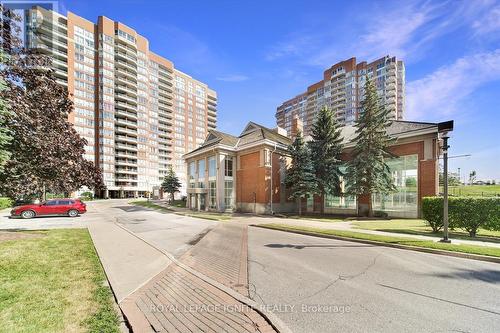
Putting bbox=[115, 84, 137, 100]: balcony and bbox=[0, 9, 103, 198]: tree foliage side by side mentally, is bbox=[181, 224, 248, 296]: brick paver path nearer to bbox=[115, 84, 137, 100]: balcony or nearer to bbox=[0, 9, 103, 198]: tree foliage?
bbox=[0, 9, 103, 198]: tree foliage

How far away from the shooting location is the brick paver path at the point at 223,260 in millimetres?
6320

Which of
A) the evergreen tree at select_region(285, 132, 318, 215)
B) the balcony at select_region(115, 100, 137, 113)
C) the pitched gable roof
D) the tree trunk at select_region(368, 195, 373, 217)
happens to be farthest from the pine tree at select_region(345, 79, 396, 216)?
the balcony at select_region(115, 100, 137, 113)

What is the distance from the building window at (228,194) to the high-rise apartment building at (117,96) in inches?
1948

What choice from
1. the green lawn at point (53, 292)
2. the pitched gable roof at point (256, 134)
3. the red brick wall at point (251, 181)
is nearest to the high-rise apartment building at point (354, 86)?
the pitched gable roof at point (256, 134)

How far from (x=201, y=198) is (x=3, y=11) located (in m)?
27.2

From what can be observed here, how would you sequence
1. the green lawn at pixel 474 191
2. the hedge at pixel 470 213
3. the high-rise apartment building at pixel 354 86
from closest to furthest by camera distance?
the hedge at pixel 470 213
the green lawn at pixel 474 191
the high-rise apartment building at pixel 354 86

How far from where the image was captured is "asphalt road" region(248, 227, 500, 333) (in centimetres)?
418

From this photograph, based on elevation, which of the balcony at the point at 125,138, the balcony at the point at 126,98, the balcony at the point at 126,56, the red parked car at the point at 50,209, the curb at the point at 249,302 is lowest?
the red parked car at the point at 50,209

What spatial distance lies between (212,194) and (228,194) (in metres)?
2.39

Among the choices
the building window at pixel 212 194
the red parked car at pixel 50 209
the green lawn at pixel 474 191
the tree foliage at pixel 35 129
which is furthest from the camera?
the green lawn at pixel 474 191

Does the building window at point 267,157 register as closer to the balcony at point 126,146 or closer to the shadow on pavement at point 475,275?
the shadow on pavement at point 475,275

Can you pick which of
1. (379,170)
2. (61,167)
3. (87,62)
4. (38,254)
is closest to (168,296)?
(38,254)

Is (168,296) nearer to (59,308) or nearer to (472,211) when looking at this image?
(59,308)

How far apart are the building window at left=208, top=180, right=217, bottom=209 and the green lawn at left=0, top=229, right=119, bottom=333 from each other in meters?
23.5
